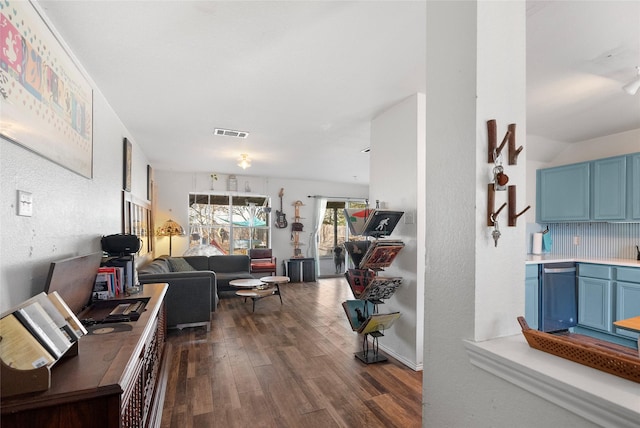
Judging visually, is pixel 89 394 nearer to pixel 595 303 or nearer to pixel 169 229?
pixel 595 303

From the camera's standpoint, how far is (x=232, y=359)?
296 cm

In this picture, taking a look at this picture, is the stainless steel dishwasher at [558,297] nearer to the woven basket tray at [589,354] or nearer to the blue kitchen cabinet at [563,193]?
the blue kitchen cabinet at [563,193]

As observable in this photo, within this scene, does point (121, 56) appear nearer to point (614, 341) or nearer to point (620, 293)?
point (620, 293)

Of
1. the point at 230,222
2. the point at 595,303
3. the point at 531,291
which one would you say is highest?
the point at 230,222

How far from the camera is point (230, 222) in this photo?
7.27 meters

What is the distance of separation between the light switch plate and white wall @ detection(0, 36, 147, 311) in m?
0.02

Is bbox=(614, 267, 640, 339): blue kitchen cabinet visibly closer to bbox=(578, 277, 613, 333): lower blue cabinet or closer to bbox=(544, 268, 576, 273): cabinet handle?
bbox=(578, 277, 613, 333): lower blue cabinet

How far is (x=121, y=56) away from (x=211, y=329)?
311 centimetres

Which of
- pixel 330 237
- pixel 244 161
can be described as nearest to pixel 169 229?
pixel 244 161

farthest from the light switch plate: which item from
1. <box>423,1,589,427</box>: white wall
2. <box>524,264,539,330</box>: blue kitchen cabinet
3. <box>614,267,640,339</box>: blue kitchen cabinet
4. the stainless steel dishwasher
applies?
<box>614,267,640,339</box>: blue kitchen cabinet

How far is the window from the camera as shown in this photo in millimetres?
7031

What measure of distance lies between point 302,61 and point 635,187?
4.12 meters

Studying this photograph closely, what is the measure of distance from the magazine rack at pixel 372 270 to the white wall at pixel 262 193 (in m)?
4.89

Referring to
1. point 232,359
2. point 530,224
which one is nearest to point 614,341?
point 530,224
